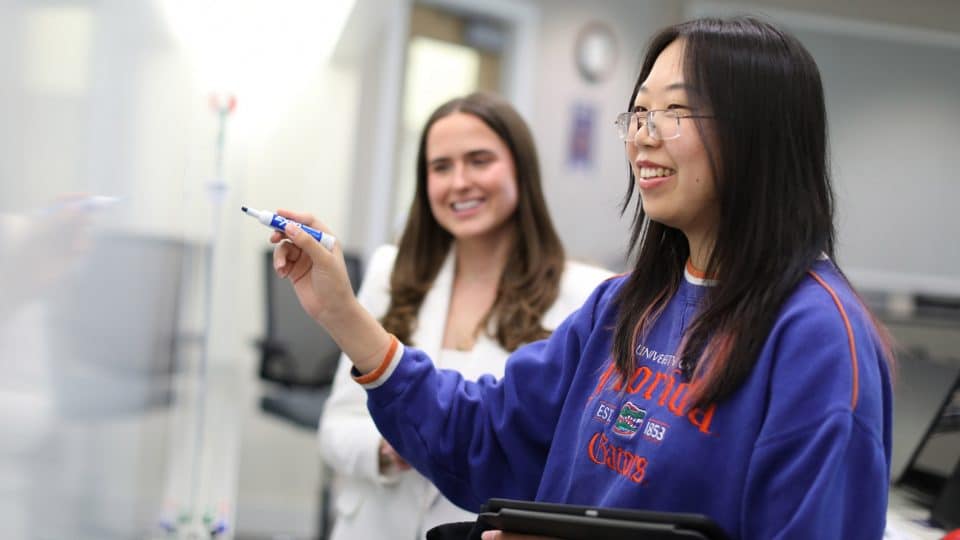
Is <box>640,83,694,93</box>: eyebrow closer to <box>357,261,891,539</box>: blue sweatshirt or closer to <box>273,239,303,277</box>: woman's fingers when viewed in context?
<box>357,261,891,539</box>: blue sweatshirt

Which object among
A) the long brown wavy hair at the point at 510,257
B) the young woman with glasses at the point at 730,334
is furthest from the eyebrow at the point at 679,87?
the long brown wavy hair at the point at 510,257

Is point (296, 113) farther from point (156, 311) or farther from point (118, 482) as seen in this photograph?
point (118, 482)

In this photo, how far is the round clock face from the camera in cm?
480

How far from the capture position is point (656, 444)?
2.97 feet

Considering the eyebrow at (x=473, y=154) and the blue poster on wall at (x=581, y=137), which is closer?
the eyebrow at (x=473, y=154)

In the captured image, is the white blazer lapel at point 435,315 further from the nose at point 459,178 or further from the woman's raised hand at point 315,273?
the woman's raised hand at point 315,273

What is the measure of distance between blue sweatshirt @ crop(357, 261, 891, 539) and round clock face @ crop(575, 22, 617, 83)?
3.81 metres

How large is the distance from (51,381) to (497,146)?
0.88 m

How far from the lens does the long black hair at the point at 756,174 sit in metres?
0.90

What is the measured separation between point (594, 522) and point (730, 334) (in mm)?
218

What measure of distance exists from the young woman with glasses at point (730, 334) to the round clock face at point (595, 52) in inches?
151

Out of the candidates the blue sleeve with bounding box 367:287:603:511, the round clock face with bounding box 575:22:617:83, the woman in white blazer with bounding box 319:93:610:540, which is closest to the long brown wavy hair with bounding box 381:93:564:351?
the woman in white blazer with bounding box 319:93:610:540

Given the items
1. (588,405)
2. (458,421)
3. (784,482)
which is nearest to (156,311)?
(458,421)

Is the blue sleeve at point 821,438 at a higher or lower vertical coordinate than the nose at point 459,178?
lower
